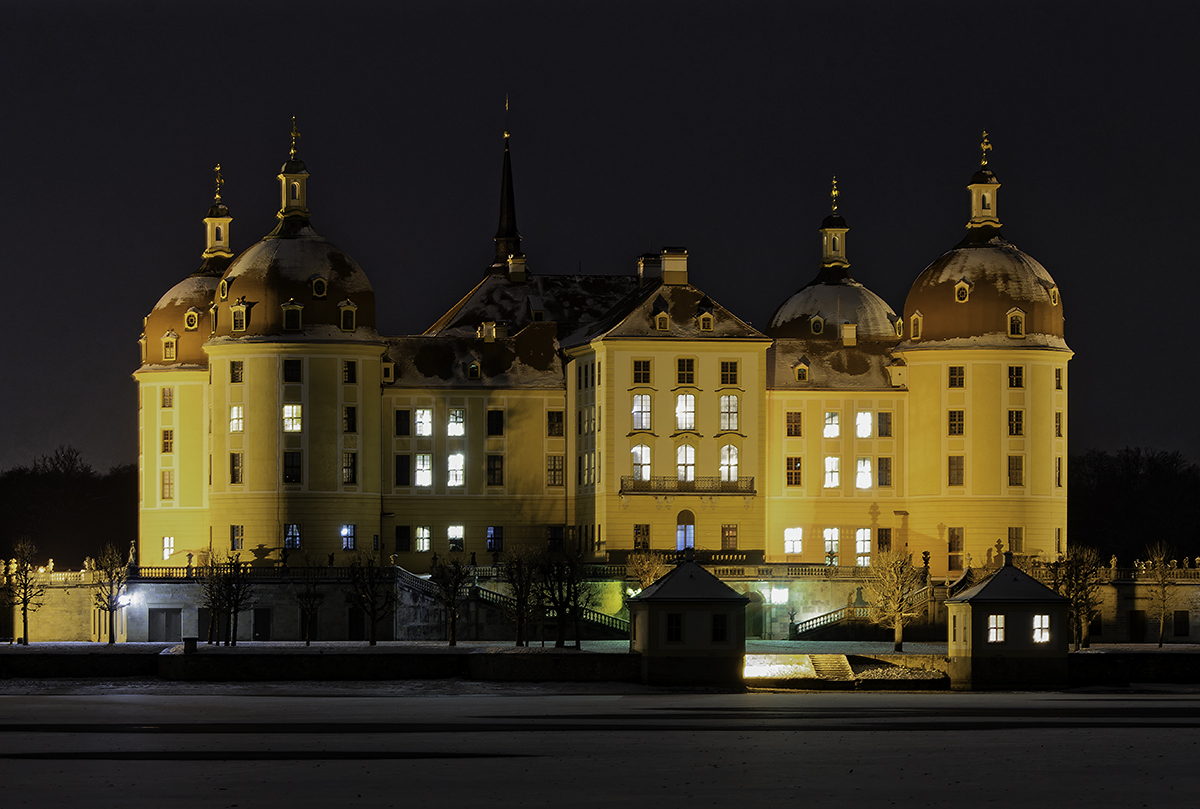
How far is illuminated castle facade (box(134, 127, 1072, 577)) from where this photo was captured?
307 feet

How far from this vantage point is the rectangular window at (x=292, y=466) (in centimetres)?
9362

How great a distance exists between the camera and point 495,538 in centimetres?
9794

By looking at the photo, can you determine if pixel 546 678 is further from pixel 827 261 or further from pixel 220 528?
pixel 827 261

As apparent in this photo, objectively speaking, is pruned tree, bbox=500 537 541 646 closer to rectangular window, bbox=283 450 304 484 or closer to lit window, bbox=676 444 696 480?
lit window, bbox=676 444 696 480

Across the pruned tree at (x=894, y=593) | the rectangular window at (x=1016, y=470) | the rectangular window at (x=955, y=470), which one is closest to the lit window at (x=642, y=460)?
the pruned tree at (x=894, y=593)

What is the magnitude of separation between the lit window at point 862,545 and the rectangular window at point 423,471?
1760cm

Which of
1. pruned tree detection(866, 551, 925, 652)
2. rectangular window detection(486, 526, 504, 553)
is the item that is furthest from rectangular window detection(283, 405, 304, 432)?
pruned tree detection(866, 551, 925, 652)

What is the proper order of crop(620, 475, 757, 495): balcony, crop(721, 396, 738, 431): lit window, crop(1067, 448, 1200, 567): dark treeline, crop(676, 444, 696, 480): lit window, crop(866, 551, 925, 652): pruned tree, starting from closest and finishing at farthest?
crop(866, 551, 925, 652): pruned tree < crop(620, 475, 757, 495): balcony < crop(676, 444, 696, 480): lit window < crop(721, 396, 738, 431): lit window < crop(1067, 448, 1200, 567): dark treeline

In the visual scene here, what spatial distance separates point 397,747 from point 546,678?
67.4 feet

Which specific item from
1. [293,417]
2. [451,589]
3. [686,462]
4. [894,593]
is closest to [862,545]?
[686,462]

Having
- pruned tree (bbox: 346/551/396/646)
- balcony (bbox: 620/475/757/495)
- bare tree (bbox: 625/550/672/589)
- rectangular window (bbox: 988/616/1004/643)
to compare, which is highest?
balcony (bbox: 620/475/757/495)

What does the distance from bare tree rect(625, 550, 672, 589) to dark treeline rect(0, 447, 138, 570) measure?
39397 millimetres

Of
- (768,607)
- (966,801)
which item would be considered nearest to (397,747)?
(966,801)

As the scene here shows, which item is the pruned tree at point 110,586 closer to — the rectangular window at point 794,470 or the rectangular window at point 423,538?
the rectangular window at point 423,538
